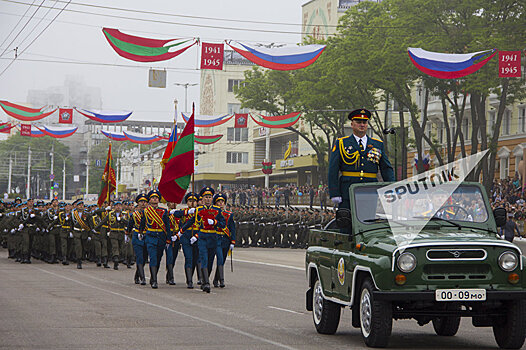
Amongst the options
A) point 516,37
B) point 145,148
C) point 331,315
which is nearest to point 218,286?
point 331,315

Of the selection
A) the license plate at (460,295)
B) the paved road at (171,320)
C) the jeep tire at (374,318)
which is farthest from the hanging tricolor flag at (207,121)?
the license plate at (460,295)

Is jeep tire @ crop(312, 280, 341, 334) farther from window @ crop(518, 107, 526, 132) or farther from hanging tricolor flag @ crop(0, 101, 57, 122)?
window @ crop(518, 107, 526, 132)

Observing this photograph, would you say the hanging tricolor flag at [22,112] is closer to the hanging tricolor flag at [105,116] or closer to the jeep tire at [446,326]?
the hanging tricolor flag at [105,116]

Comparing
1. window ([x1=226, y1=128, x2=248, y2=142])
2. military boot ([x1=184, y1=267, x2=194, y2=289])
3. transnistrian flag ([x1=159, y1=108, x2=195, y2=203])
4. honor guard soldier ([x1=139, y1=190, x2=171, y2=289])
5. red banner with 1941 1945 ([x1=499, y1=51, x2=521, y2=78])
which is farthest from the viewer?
window ([x1=226, y1=128, x2=248, y2=142])

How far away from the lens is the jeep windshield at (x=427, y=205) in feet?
33.0

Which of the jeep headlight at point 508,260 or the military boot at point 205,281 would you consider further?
the military boot at point 205,281

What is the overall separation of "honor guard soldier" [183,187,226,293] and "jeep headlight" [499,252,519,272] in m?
9.95

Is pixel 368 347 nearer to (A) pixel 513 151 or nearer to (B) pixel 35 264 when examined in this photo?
(B) pixel 35 264

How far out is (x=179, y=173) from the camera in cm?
2022

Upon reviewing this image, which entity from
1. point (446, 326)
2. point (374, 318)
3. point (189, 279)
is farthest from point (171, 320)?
point (189, 279)

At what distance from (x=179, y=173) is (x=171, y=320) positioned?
314 inches

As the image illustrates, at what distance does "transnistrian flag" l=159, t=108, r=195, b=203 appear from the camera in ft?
66.0

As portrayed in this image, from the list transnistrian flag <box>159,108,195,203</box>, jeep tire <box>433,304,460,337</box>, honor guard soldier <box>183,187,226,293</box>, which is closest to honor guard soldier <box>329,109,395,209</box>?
jeep tire <box>433,304,460,337</box>

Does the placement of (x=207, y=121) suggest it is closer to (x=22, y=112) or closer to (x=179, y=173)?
(x=22, y=112)
